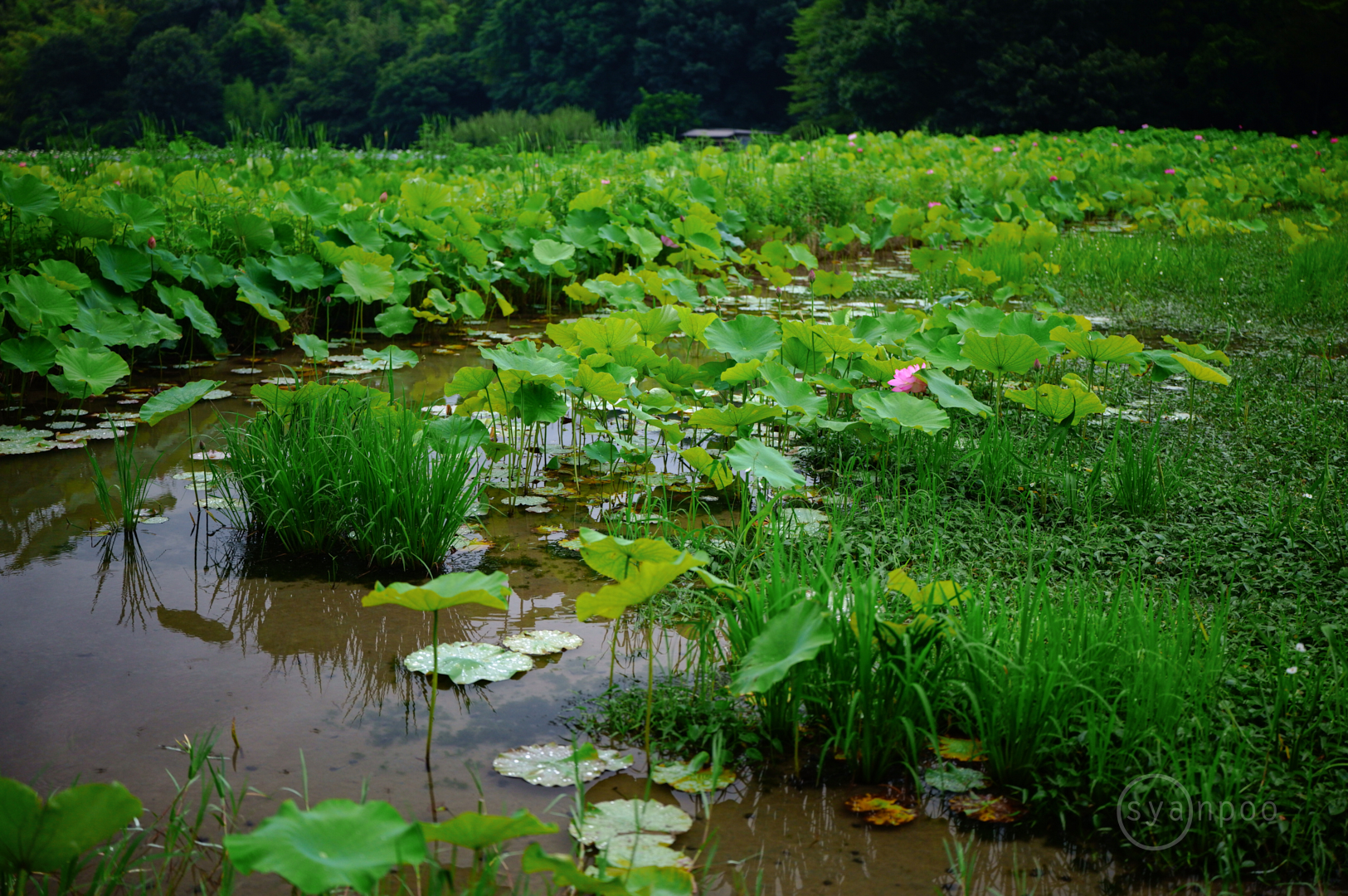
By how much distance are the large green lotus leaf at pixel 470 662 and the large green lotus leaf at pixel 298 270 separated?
2.52 metres

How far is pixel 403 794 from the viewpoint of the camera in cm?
133

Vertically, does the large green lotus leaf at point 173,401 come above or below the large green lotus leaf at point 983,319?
below

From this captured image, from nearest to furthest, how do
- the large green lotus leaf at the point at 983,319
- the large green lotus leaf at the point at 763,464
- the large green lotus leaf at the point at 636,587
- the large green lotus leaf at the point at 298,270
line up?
the large green lotus leaf at the point at 636,587
the large green lotus leaf at the point at 763,464
the large green lotus leaf at the point at 983,319
the large green lotus leaf at the point at 298,270

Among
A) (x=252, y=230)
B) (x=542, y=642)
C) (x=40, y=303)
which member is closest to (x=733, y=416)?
(x=542, y=642)

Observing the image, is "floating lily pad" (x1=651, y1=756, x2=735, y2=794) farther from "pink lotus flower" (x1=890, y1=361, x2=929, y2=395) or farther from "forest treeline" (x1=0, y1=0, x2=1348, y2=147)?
"forest treeline" (x1=0, y1=0, x2=1348, y2=147)

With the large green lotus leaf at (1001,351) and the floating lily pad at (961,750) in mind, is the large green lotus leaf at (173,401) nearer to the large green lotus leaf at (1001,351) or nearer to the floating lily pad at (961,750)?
the floating lily pad at (961,750)

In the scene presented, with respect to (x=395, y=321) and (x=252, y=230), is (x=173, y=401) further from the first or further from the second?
(x=252, y=230)

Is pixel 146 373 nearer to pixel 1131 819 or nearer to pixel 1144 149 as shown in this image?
pixel 1131 819

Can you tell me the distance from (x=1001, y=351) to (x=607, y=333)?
1084 millimetres

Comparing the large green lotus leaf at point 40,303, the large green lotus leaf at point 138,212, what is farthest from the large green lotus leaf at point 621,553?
the large green lotus leaf at point 138,212

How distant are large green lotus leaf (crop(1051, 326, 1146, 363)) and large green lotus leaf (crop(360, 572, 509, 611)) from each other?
1897 millimetres

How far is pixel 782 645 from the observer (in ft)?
4.33

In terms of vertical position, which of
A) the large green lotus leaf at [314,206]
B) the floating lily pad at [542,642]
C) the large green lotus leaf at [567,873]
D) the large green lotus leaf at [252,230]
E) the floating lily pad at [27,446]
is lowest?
the floating lily pad at [542,642]

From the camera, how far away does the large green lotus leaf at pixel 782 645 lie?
1245 mm
